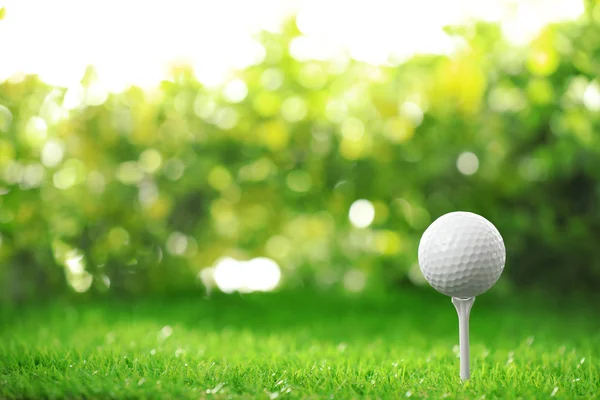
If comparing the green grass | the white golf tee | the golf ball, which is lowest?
the green grass

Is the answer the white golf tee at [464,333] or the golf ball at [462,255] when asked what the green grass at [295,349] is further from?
the golf ball at [462,255]

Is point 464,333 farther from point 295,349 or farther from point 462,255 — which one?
point 295,349

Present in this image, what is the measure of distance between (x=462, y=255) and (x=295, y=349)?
1.34 m

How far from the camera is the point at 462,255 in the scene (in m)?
2.39

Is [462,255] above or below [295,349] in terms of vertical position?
above

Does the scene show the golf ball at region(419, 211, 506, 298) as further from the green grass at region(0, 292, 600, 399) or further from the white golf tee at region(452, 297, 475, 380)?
the green grass at region(0, 292, 600, 399)

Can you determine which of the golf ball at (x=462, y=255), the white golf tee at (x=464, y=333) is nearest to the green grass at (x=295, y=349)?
the white golf tee at (x=464, y=333)

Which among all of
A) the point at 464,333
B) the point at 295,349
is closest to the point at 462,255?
the point at 464,333

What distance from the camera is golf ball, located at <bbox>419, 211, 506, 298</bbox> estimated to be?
2.39 m

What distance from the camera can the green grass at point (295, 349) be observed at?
2375mm

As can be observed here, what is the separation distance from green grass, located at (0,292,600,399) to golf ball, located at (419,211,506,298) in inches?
16.2

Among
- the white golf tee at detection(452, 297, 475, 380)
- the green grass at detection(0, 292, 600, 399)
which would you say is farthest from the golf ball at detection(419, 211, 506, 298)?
the green grass at detection(0, 292, 600, 399)

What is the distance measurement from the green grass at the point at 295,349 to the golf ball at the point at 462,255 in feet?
1.35

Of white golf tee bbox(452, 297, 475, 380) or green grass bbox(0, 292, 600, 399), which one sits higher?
white golf tee bbox(452, 297, 475, 380)
